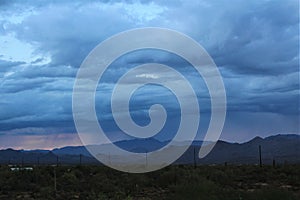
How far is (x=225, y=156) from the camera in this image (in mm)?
195750

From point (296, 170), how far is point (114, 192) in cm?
2511

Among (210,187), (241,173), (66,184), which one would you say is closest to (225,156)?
(241,173)

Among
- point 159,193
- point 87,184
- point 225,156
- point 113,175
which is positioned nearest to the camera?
point 159,193

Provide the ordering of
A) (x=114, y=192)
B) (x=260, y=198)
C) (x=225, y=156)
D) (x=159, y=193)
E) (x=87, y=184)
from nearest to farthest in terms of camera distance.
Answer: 1. (x=260, y=198)
2. (x=114, y=192)
3. (x=159, y=193)
4. (x=87, y=184)
5. (x=225, y=156)

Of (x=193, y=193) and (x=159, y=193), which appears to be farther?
(x=159, y=193)

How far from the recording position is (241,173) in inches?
2096

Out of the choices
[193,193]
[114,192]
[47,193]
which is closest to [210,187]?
[193,193]

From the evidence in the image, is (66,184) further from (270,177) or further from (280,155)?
(280,155)

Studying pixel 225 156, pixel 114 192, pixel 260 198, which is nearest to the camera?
pixel 260 198

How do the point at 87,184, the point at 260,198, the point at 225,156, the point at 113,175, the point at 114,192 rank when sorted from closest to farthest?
the point at 260,198, the point at 114,192, the point at 87,184, the point at 113,175, the point at 225,156

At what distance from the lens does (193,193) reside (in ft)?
81.8

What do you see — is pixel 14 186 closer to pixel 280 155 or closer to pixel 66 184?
pixel 66 184

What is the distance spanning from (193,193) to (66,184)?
60.5 feet

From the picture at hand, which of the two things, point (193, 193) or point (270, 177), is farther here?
point (270, 177)
